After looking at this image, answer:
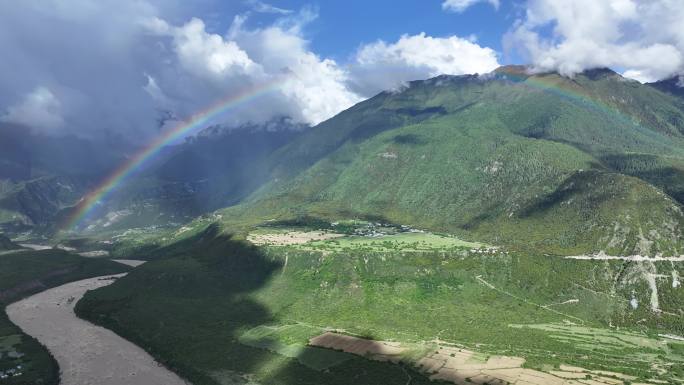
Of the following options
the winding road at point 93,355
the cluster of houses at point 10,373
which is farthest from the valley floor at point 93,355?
the cluster of houses at point 10,373

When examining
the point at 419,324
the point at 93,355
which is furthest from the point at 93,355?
the point at 419,324

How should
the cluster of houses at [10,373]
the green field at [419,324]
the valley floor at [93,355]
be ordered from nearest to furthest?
Result: the green field at [419,324] < the cluster of houses at [10,373] < the valley floor at [93,355]

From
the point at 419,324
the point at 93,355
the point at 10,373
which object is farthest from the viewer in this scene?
the point at 419,324

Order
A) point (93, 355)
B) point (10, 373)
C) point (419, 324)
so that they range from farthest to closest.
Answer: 1. point (419, 324)
2. point (93, 355)
3. point (10, 373)

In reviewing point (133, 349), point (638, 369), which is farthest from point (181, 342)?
point (638, 369)

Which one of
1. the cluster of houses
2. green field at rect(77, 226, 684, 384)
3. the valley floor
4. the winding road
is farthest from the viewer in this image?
the valley floor

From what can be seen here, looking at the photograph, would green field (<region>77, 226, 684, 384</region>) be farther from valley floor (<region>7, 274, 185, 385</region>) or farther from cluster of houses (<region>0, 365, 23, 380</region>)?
cluster of houses (<region>0, 365, 23, 380</region>)

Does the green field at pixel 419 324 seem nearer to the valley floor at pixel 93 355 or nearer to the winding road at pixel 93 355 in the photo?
the winding road at pixel 93 355

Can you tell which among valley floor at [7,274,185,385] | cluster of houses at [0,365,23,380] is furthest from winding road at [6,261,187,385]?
cluster of houses at [0,365,23,380]

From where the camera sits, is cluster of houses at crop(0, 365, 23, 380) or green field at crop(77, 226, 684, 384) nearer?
green field at crop(77, 226, 684, 384)

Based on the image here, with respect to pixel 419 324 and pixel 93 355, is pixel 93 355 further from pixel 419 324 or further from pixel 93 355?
pixel 419 324

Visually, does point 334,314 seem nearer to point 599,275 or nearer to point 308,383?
point 308,383
